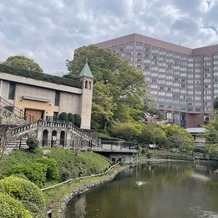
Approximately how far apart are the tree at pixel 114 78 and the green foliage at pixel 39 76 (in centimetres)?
614

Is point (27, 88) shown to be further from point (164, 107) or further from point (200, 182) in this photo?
point (164, 107)

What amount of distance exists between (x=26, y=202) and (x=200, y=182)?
Answer: 761 inches

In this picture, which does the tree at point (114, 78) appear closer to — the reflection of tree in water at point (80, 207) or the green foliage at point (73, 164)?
the green foliage at point (73, 164)

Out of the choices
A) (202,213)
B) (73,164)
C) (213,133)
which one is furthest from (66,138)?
(213,133)

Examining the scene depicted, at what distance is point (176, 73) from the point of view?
95000mm

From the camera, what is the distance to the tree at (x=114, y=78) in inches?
1651

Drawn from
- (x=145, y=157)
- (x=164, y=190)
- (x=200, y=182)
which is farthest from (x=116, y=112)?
(x=164, y=190)

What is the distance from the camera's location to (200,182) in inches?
932

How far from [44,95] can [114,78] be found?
14.5m

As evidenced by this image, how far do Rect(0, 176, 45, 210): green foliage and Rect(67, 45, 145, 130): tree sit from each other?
3036cm

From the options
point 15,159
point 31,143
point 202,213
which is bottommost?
point 202,213

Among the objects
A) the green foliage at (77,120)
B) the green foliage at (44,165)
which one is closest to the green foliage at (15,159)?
the green foliage at (44,165)

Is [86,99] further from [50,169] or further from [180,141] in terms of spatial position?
[180,141]

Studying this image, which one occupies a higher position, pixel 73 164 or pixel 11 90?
pixel 11 90
